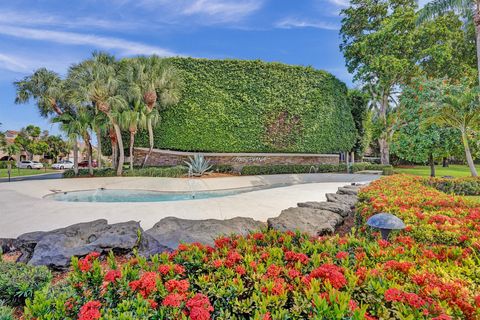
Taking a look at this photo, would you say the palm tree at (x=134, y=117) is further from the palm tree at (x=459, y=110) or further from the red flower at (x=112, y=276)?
the palm tree at (x=459, y=110)

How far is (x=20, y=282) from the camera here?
229 centimetres

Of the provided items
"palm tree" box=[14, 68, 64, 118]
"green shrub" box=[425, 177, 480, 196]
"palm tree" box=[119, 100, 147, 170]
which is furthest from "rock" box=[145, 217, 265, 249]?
"palm tree" box=[14, 68, 64, 118]

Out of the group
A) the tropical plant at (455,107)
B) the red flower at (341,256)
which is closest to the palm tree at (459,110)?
the tropical plant at (455,107)

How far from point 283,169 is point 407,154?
271 inches

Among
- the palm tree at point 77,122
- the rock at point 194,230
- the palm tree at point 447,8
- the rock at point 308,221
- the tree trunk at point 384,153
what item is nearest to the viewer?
the rock at point 194,230

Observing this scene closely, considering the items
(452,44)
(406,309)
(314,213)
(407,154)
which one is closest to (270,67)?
(407,154)

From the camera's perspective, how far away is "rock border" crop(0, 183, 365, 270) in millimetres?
3133

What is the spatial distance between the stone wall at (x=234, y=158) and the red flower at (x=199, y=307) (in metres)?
15.0

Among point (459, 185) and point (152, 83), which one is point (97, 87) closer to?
point (152, 83)

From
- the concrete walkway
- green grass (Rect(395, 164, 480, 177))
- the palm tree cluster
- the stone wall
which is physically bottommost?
green grass (Rect(395, 164, 480, 177))

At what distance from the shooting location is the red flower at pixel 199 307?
4.47 ft

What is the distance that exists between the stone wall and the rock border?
12485 millimetres

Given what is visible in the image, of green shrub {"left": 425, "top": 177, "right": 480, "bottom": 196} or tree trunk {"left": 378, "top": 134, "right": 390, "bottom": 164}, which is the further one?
tree trunk {"left": 378, "top": 134, "right": 390, "bottom": 164}

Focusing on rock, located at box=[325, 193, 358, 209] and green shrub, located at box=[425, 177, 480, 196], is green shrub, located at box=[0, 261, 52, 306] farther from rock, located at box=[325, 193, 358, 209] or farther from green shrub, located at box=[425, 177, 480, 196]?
green shrub, located at box=[425, 177, 480, 196]
